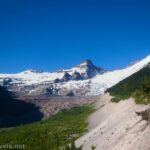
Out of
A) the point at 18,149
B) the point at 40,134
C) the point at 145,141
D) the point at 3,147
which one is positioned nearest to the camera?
the point at 145,141

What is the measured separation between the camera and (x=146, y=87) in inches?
4198

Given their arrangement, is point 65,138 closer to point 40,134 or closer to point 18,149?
point 18,149

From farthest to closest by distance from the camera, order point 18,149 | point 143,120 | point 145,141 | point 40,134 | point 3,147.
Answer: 1. point 40,134
2. point 3,147
3. point 18,149
4. point 143,120
5. point 145,141

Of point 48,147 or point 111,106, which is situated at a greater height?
point 111,106

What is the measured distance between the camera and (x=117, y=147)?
64750 millimetres

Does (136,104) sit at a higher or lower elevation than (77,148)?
higher

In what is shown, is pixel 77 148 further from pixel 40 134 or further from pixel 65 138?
pixel 40 134

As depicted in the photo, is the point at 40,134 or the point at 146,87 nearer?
the point at 146,87

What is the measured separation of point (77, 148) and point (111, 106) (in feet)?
336

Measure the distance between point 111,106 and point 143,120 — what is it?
11237cm

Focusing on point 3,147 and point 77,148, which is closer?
point 77,148

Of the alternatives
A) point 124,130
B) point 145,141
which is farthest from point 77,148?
point 145,141

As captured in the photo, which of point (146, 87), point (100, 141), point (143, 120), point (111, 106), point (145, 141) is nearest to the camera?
point (145, 141)

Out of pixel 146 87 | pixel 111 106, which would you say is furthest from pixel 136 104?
pixel 111 106
